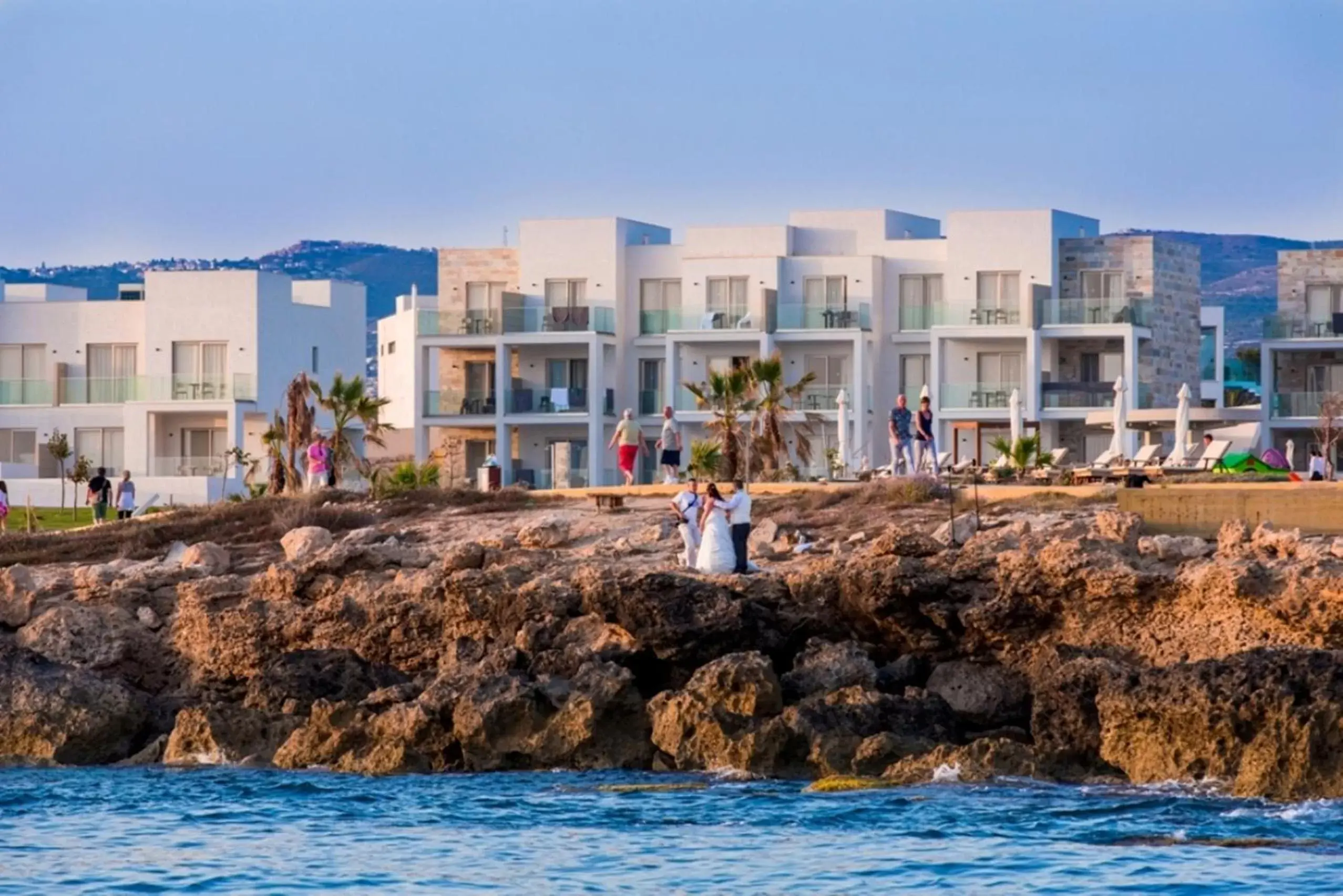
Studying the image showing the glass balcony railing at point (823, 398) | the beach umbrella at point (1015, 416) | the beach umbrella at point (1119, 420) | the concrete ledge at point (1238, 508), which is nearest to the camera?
the concrete ledge at point (1238, 508)

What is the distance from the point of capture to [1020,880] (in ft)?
63.0

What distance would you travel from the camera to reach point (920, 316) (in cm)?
6112

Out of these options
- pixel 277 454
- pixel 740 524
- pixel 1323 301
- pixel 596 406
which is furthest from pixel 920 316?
pixel 740 524

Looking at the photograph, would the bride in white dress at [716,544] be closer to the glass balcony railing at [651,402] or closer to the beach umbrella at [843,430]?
the beach umbrella at [843,430]

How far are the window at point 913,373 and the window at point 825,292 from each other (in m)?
2.07

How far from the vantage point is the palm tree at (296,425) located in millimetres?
46000

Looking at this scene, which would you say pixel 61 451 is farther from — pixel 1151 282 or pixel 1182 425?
pixel 1182 425

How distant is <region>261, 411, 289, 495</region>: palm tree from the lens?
4684 cm

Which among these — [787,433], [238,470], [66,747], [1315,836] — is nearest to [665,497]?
[66,747]

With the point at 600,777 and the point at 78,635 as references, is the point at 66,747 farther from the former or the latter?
the point at 600,777

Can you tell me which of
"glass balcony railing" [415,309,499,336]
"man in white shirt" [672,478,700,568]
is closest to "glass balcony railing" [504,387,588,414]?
"glass balcony railing" [415,309,499,336]

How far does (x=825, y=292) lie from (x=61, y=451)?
1872 cm

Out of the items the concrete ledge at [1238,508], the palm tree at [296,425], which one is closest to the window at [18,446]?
the palm tree at [296,425]

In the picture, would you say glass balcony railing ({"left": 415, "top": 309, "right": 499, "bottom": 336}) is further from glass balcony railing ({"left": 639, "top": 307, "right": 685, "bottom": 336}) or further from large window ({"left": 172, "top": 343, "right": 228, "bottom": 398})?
large window ({"left": 172, "top": 343, "right": 228, "bottom": 398})
